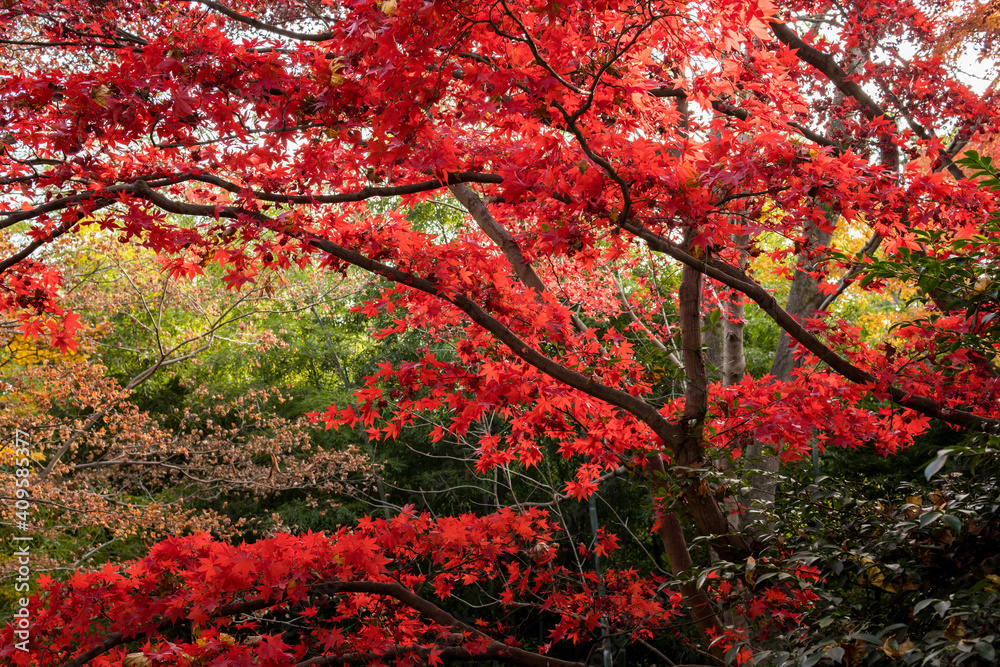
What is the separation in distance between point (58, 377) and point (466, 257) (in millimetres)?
4327


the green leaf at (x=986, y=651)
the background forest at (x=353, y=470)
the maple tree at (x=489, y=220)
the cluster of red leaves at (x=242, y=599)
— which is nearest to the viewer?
the green leaf at (x=986, y=651)

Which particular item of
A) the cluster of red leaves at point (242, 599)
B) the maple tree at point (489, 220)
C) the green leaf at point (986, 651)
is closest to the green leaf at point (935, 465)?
the green leaf at point (986, 651)

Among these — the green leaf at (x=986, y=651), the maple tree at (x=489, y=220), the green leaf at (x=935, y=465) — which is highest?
the maple tree at (x=489, y=220)

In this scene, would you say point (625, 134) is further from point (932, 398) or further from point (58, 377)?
point (58, 377)

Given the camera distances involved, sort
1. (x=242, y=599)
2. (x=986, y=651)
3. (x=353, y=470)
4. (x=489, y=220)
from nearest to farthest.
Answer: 1. (x=986, y=651)
2. (x=242, y=599)
3. (x=489, y=220)
4. (x=353, y=470)

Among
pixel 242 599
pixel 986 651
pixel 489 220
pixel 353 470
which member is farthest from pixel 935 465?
pixel 353 470

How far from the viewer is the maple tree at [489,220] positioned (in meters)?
2.04

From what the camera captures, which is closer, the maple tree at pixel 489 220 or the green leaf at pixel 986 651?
the green leaf at pixel 986 651

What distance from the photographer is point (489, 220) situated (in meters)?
3.62

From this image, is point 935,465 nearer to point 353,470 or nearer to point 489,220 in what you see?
point 489,220

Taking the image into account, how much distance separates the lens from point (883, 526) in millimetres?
1607

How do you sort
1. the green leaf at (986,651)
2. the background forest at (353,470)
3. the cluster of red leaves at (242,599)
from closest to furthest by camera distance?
the green leaf at (986,651), the background forest at (353,470), the cluster of red leaves at (242,599)

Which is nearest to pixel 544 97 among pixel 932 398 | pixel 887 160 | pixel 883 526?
pixel 883 526

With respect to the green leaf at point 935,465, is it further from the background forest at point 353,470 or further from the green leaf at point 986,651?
the green leaf at point 986,651
